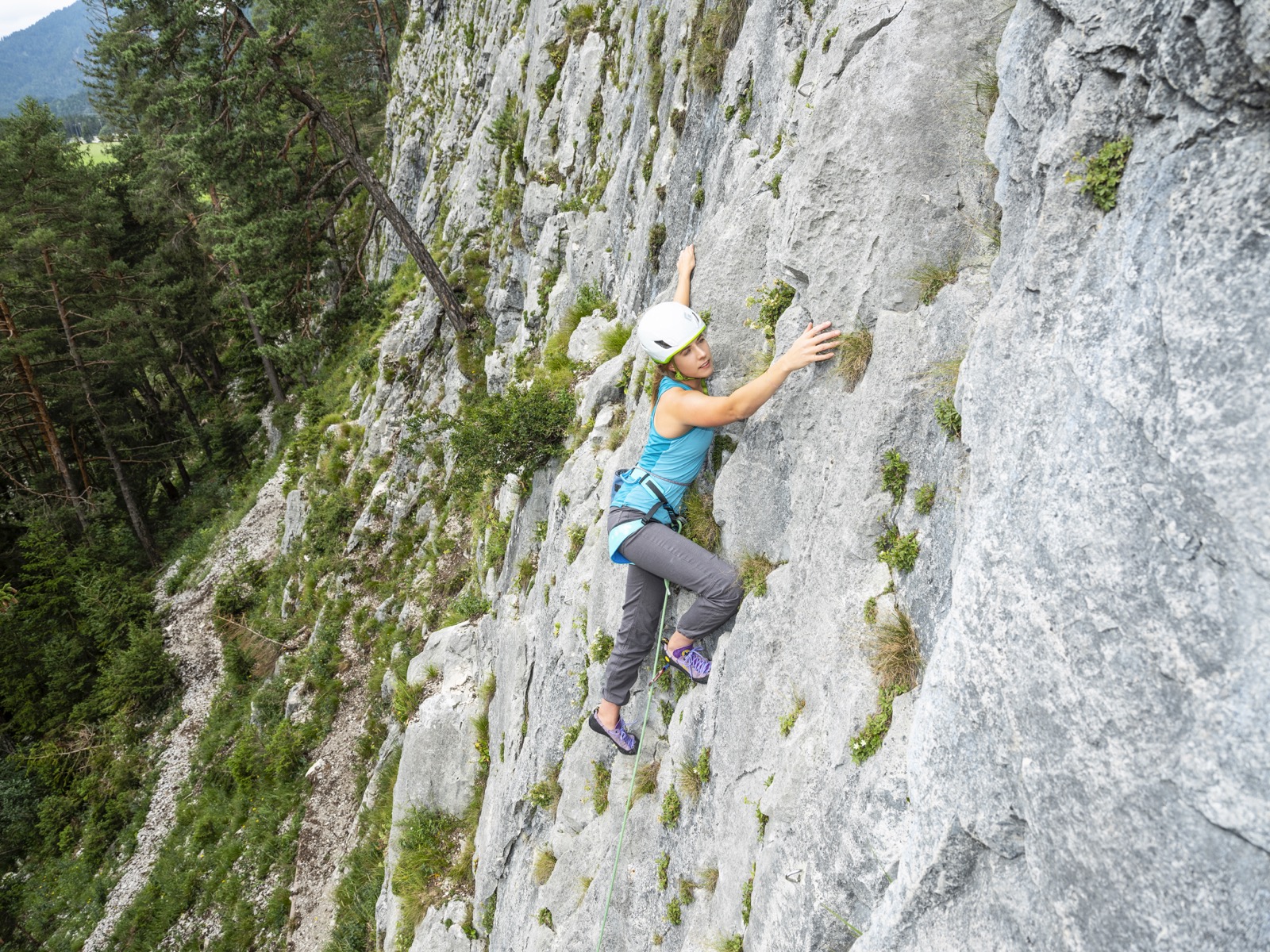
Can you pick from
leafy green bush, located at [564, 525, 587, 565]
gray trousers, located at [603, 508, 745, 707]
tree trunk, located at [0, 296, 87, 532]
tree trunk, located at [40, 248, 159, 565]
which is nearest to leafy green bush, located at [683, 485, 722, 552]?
gray trousers, located at [603, 508, 745, 707]

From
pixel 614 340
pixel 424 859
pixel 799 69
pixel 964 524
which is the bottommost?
pixel 424 859

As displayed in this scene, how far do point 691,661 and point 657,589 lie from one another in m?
0.73

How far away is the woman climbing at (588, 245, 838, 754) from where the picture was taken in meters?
5.45

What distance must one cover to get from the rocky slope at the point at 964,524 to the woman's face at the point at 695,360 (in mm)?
389

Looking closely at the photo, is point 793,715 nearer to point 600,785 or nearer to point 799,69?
point 600,785

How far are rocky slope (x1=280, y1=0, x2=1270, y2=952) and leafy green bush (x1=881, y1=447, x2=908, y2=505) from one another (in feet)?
0.26

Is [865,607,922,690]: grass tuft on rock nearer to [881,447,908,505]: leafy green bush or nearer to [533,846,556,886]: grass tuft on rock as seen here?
[881,447,908,505]: leafy green bush

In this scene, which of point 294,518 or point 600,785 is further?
point 294,518

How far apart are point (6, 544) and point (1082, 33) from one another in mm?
41189

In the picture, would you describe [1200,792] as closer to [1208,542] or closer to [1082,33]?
[1208,542]

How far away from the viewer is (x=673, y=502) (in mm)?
6082

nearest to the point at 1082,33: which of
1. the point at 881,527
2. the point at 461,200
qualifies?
the point at 881,527

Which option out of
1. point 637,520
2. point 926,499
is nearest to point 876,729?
point 926,499

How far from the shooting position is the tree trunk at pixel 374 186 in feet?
49.8
